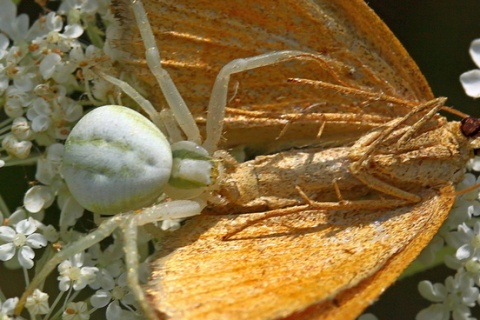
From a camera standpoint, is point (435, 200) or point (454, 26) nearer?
point (435, 200)

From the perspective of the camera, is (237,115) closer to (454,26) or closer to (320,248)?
(320,248)

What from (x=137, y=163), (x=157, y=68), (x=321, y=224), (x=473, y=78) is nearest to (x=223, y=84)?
(x=157, y=68)

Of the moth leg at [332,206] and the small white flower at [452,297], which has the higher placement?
the moth leg at [332,206]

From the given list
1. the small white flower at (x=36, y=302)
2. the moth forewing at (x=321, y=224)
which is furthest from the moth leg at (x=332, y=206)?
the small white flower at (x=36, y=302)

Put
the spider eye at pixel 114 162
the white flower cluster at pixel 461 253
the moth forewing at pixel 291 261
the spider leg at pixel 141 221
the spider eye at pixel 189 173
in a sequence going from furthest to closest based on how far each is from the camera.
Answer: the white flower cluster at pixel 461 253 < the spider eye at pixel 189 173 < the spider eye at pixel 114 162 < the spider leg at pixel 141 221 < the moth forewing at pixel 291 261

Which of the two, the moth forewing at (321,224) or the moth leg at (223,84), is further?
the moth leg at (223,84)

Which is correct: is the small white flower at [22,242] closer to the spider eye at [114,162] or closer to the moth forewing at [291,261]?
the spider eye at [114,162]

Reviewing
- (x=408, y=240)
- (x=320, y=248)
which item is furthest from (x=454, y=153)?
(x=320, y=248)
